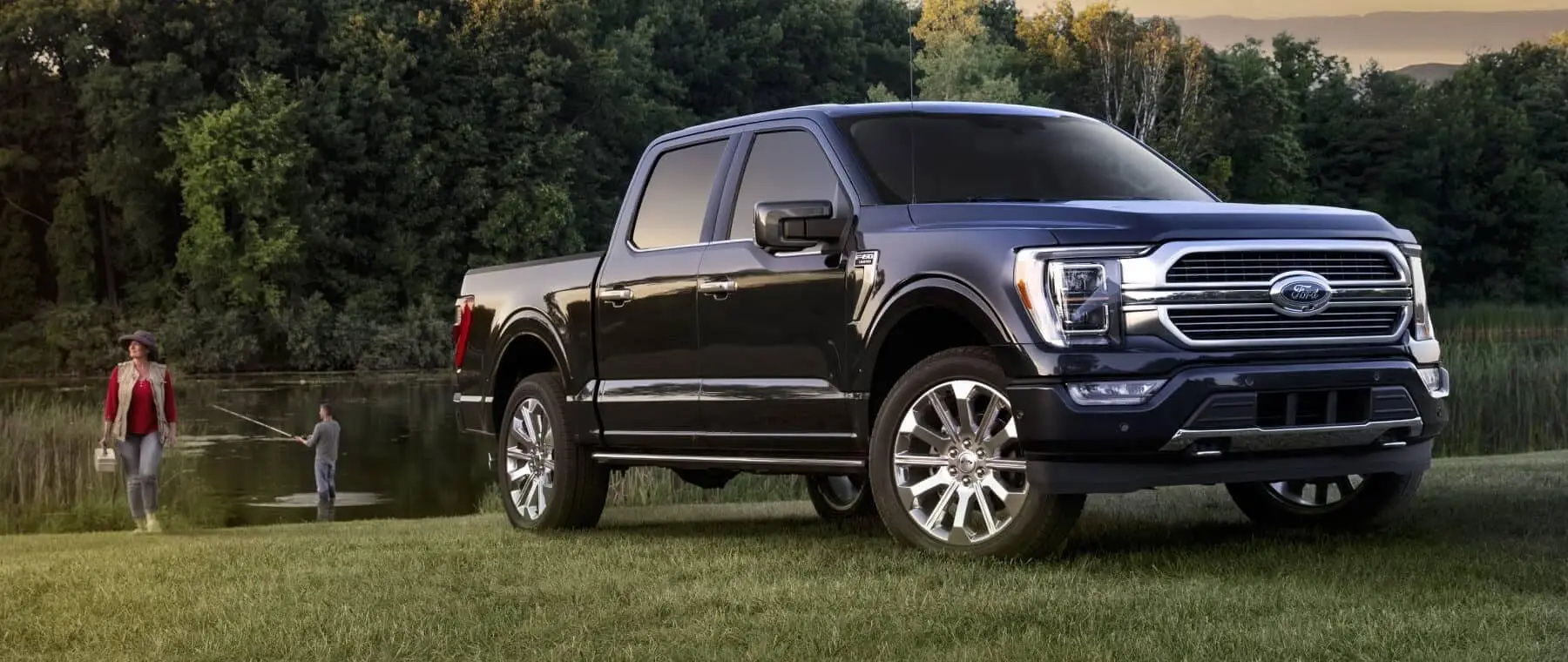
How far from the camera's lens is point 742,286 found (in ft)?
29.8

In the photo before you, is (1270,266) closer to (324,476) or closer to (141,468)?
(141,468)

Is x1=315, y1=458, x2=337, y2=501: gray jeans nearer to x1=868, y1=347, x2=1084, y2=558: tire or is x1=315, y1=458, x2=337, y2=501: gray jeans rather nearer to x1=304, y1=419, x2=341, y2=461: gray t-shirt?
→ x1=304, y1=419, x2=341, y2=461: gray t-shirt

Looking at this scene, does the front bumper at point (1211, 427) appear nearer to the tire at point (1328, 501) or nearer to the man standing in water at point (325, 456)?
the tire at point (1328, 501)

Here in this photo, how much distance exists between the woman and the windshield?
9.05 meters

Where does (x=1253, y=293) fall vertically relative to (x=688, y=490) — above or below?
above

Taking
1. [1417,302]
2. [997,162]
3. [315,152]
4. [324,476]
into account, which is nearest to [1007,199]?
[997,162]

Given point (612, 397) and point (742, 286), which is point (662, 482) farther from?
Answer: point (742, 286)

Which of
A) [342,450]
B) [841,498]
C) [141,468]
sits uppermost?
[841,498]

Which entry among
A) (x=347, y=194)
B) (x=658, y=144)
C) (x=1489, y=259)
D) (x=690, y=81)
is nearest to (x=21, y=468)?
(x=658, y=144)

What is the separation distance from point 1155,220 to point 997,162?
1527mm

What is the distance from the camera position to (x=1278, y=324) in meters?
7.69

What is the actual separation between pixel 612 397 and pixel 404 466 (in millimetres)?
22535

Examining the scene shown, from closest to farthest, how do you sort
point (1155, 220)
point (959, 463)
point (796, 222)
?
1. point (1155, 220)
2. point (959, 463)
3. point (796, 222)

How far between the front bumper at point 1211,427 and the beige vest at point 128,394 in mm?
10557
